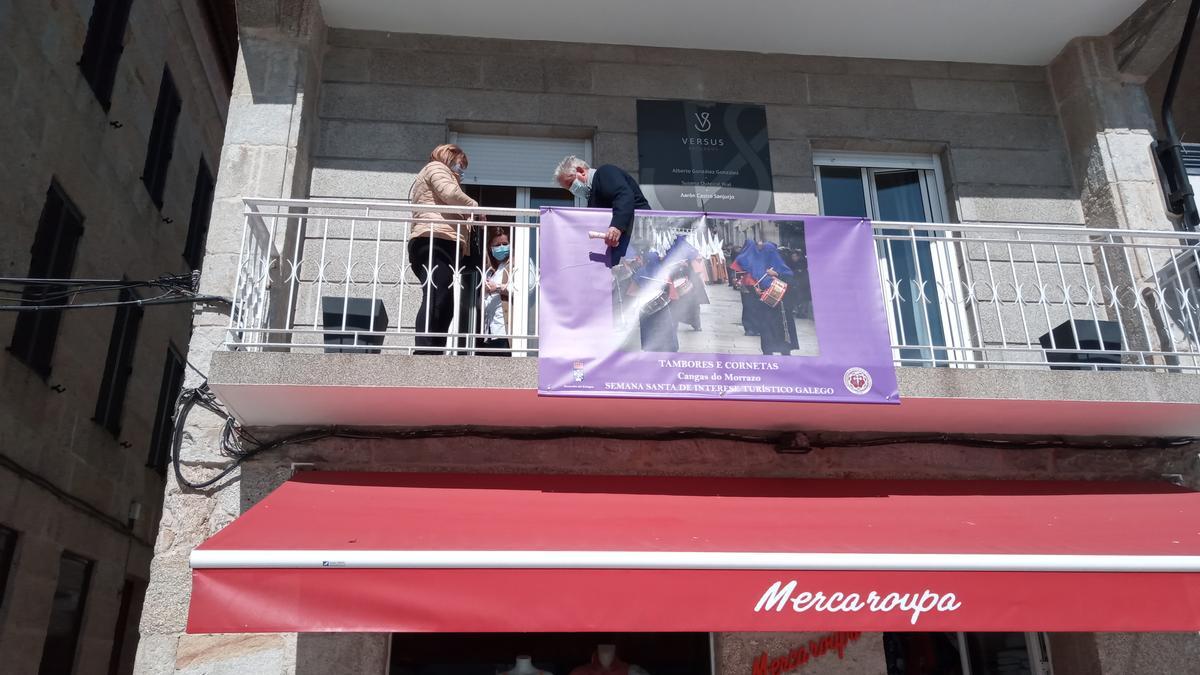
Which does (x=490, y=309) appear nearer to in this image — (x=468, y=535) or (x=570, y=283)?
(x=570, y=283)

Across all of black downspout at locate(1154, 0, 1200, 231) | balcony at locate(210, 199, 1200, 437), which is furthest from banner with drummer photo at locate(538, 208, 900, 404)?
black downspout at locate(1154, 0, 1200, 231)

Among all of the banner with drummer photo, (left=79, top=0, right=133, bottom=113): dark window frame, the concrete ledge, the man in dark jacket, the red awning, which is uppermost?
(left=79, top=0, right=133, bottom=113): dark window frame

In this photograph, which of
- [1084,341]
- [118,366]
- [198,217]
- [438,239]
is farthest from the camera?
[198,217]

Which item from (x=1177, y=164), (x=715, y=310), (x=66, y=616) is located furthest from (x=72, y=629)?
(x=1177, y=164)

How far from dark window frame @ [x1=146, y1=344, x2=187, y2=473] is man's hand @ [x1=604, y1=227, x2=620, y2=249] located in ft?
33.0

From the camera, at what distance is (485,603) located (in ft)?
14.2

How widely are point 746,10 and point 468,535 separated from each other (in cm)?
508

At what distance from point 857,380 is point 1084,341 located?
1878mm

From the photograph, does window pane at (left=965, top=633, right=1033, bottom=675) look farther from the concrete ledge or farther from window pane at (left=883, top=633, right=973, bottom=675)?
the concrete ledge

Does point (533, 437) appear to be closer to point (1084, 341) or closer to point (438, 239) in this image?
point (438, 239)

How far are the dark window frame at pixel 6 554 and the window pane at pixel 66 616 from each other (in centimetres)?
119

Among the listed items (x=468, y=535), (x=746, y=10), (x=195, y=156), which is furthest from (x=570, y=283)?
(x=195, y=156)

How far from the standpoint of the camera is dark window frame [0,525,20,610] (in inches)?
354

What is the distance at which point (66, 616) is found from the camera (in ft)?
35.1
